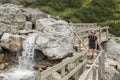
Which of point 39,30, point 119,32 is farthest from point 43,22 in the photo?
point 119,32

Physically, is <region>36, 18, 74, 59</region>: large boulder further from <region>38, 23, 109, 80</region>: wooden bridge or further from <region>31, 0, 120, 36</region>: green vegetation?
<region>31, 0, 120, 36</region>: green vegetation

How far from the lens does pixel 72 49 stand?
23.2m

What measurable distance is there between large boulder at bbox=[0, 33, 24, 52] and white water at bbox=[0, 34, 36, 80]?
629mm

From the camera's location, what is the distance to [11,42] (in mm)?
24938

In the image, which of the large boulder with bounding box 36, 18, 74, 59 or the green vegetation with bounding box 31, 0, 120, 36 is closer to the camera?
the large boulder with bounding box 36, 18, 74, 59

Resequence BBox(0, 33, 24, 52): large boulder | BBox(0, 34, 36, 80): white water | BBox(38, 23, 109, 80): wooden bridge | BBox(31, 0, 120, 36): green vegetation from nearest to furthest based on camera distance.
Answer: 1. BBox(38, 23, 109, 80): wooden bridge
2. BBox(0, 34, 36, 80): white water
3. BBox(0, 33, 24, 52): large boulder
4. BBox(31, 0, 120, 36): green vegetation

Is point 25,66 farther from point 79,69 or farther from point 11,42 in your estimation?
point 79,69

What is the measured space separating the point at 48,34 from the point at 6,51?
12.0 feet

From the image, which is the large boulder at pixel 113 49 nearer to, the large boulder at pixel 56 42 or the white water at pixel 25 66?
the large boulder at pixel 56 42

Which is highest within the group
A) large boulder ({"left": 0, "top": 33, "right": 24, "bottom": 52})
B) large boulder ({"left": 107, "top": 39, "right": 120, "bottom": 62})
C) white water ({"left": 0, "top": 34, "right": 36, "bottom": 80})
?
large boulder ({"left": 0, "top": 33, "right": 24, "bottom": 52})

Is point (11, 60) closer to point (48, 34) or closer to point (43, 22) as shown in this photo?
point (48, 34)

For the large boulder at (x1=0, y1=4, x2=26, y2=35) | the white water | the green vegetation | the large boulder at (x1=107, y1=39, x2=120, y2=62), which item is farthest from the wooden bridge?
the green vegetation

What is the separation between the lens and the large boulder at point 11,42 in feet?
81.4

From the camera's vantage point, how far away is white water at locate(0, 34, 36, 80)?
2117 cm
